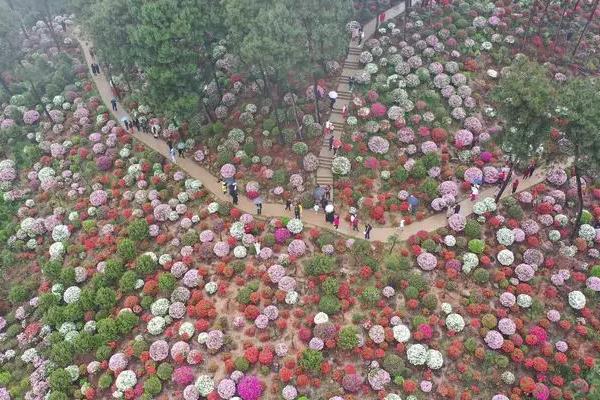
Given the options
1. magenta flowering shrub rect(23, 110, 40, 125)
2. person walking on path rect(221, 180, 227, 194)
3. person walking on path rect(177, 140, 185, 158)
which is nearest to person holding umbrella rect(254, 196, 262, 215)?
person walking on path rect(221, 180, 227, 194)

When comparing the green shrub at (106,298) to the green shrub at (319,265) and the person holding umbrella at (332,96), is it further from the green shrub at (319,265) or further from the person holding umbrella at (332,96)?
the person holding umbrella at (332,96)

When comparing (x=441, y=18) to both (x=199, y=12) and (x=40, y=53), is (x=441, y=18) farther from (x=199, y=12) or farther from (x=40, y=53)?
(x=40, y=53)

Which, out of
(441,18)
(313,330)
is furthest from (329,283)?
(441,18)

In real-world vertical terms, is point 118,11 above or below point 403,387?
above

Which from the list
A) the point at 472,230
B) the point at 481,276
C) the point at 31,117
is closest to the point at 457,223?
the point at 472,230

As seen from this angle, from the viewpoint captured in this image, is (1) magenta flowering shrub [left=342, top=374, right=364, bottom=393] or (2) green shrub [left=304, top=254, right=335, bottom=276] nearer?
(1) magenta flowering shrub [left=342, top=374, right=364, bottom=393]

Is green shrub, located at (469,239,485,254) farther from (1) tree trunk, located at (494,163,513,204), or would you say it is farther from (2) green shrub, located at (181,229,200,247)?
(2) green shrub, located at (181,229,200,247)
